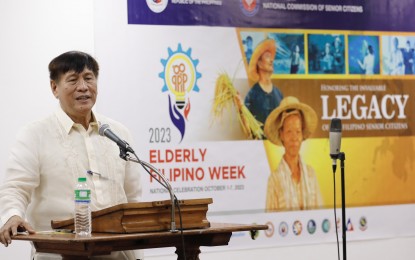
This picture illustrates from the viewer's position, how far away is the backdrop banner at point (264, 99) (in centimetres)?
524

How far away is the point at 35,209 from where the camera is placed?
360cm

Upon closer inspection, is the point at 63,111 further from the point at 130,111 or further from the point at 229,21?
the point at 229,21

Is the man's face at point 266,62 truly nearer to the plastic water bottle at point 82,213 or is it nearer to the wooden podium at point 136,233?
the wooden podium at point 136,233

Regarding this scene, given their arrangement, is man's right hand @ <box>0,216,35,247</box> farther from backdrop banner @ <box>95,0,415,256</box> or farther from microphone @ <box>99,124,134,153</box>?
backdrop banner @ <box>95,0,415,256</box>

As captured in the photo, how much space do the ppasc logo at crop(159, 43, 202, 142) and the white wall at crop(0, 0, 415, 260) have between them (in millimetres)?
571

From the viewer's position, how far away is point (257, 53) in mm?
5602

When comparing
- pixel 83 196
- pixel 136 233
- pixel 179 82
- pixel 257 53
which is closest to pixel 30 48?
pixel 179 82

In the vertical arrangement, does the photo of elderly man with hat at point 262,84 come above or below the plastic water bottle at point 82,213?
above

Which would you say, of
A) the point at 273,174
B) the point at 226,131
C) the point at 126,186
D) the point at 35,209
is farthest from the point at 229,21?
the point at 35,209

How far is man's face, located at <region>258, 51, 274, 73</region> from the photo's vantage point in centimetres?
562

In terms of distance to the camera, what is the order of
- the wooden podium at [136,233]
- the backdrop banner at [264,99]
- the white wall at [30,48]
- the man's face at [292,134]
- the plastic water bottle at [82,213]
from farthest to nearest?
the man's face at [292,134] < the backdrop banner at [264,99] < the white wall at [30,48] < the plastic water bottle at [82,213] < the wooden podium at [136,233]

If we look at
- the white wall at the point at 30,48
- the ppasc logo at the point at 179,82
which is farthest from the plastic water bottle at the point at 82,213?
the ppasc logo at the point at 179,82

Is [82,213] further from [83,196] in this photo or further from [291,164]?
[291,164]

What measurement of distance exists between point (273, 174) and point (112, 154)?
2.15m
